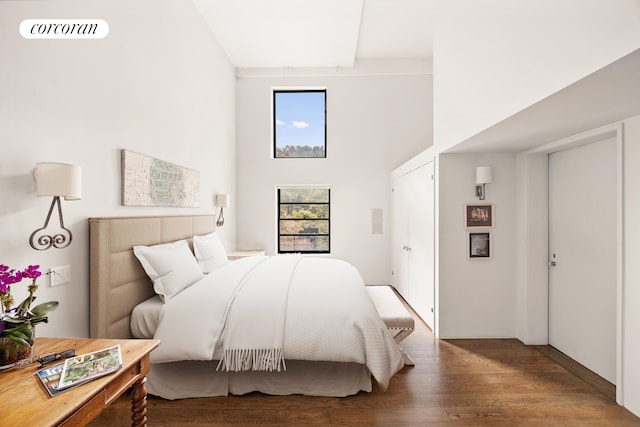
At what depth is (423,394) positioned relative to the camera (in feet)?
7.25

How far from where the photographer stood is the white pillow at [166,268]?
2352 millimetres

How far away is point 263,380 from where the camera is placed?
7.32 feet

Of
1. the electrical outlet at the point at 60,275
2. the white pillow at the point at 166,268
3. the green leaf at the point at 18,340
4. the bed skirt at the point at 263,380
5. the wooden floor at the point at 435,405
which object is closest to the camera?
the green leaf at the point at 18,340

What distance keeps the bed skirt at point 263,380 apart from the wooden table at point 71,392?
75 centimetres

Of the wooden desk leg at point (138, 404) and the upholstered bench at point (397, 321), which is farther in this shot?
the upholstered bench at point (397, 321)

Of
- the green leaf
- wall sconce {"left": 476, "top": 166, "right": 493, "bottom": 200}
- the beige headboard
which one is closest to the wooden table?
the green leaf

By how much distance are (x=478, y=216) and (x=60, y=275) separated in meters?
3.44

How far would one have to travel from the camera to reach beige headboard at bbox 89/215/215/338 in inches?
78.8

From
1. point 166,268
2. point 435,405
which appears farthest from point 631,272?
point 166,268

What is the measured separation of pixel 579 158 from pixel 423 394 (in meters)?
2.34

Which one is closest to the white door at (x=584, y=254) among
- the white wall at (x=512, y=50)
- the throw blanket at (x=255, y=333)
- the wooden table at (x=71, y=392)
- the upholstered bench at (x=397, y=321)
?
the white wall at (x=512, y=50)

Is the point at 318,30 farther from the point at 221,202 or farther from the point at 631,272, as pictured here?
the point at 631,272

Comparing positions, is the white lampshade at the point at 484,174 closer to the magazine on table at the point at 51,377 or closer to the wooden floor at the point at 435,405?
the wooden floor at the point at 435,405

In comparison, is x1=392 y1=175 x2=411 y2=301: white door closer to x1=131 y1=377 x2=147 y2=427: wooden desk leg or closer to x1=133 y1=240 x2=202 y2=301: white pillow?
x1=133 y1=240 x2=202 y2=301: white pillow
